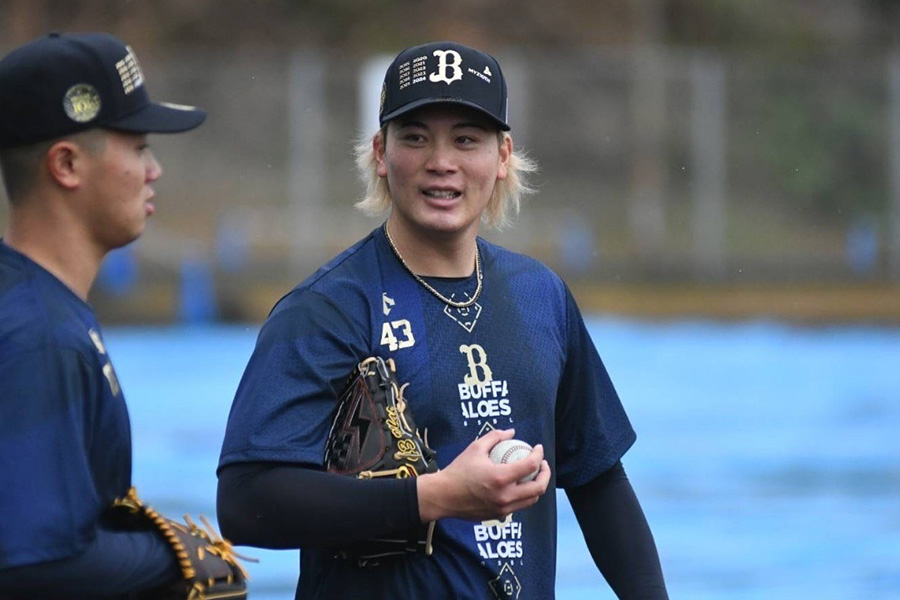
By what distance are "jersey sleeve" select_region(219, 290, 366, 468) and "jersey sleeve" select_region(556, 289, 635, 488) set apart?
2.26 ft

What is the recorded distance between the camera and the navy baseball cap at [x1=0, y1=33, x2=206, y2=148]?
3461 millimetres

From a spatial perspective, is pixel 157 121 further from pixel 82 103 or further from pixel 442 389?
pixel 442 389

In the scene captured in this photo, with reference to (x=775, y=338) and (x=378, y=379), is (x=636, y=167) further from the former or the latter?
(x=378, y=379)

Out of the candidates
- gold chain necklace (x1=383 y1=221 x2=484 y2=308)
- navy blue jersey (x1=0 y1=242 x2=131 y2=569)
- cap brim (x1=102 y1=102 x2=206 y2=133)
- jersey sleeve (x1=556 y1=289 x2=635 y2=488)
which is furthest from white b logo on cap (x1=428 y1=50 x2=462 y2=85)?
navy blue jersey (x1=0 y1=242 x2=131 y2=569)

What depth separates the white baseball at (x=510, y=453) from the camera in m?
3.60

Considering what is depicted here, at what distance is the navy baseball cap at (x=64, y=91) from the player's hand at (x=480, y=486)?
97 cm

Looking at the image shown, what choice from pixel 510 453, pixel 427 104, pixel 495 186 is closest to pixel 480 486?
pixel 510 453

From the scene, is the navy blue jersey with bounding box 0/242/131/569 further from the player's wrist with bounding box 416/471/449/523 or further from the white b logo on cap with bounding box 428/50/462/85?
the white b logo on cap with bounding box 428/50/462/85

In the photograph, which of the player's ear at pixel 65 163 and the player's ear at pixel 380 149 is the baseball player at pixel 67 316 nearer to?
the player's ear at pixel 65 163

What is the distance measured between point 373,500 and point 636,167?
22560 mm

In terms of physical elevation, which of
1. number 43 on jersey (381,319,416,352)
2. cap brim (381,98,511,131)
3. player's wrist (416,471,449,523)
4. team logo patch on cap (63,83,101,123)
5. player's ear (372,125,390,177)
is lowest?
A: player's wrist (416,471,449,523)

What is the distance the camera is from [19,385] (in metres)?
3.21


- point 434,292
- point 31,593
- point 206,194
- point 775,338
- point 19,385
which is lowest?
point 31,593

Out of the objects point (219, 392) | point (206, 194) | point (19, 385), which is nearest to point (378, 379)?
point (19, 385)
